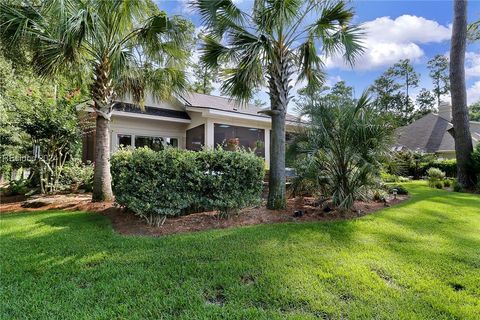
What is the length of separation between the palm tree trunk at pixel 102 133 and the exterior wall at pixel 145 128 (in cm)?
424

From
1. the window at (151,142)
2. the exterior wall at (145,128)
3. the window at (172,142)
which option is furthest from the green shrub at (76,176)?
the window at (172,142)

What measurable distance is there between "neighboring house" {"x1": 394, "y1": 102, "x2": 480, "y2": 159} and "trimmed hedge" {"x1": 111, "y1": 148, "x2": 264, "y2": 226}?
66.9 feet

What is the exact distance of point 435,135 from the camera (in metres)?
24.0

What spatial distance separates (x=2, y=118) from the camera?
9305 millimetres

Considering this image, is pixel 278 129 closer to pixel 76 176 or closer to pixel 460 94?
pixel 76 176

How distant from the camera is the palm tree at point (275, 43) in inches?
258

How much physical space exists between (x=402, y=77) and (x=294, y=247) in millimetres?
43002

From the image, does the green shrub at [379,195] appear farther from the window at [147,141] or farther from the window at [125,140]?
the window at [125,140]

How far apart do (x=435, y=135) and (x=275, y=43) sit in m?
24.1

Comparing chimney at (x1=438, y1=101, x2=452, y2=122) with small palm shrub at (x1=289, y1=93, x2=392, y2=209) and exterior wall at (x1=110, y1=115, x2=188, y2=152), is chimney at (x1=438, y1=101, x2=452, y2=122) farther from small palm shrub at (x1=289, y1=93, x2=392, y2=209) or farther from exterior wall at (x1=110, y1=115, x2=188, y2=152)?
exterior wall at (x1=110, y1=115, x2=188, y2=152)

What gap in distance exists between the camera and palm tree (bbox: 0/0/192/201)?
21.5 ft

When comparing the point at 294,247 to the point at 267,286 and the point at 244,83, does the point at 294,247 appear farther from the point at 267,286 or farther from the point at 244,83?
the point at 244,83

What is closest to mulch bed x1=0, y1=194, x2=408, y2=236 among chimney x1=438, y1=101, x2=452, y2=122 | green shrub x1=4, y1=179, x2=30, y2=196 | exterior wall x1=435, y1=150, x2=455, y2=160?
green shrub x1=4, y1=179, x2=30, y2=196

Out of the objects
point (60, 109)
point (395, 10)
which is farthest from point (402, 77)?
point (60, 109)
